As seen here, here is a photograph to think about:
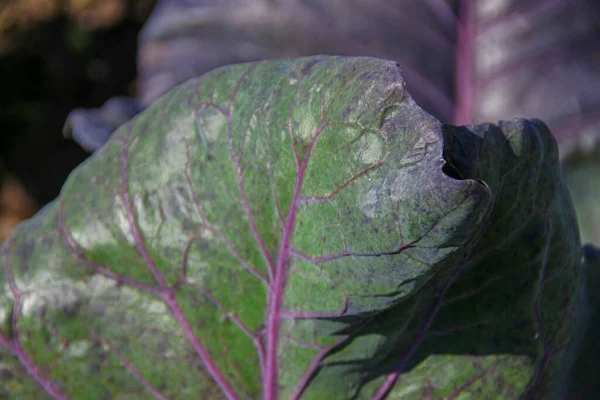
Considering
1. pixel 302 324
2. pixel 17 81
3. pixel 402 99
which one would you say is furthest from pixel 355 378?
pixel 17 81

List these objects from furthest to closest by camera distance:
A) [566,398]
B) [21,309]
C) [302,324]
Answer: [566,398] < [21,309] < [302,324]

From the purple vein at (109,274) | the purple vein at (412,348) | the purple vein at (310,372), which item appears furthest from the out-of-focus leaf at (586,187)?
the purple vein at (109,274)

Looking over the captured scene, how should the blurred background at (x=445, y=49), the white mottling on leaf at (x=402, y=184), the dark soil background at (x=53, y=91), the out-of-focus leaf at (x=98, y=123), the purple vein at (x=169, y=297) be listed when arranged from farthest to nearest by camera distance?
the dark soil background at (x=53, y=91) < the blurred background at (x=445, y=49) < the out-of-focus leaf at (x=98, y=123) < the purple vein at (x=169, y=297) < the white mottling on leaf at (x=402, y=184)

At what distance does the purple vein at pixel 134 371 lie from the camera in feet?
3.44

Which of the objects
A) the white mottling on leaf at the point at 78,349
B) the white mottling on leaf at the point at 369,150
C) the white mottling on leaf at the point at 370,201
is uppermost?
the white mottling on leaf at the point at 369,150

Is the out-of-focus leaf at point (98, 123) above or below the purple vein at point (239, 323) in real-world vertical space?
above

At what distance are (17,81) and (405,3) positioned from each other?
2.74 metres

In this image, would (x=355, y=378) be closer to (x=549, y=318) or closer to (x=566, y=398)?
(x=549, y=318)

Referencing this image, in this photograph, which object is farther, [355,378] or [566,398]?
[566,398]

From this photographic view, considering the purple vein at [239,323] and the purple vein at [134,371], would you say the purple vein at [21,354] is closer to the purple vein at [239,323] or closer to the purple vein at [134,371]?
the purple vein at [134,371]

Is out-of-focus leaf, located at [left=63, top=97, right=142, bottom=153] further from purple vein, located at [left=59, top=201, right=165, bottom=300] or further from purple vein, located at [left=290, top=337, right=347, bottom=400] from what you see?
purple vein, located at [left=290, top=337, right=347, bottom=400]

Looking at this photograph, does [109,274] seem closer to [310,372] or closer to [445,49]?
[310,372]

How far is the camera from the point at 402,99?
0.77 meters

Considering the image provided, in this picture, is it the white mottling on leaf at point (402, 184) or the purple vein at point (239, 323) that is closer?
the white mottling on leaf at point (402, 184)
